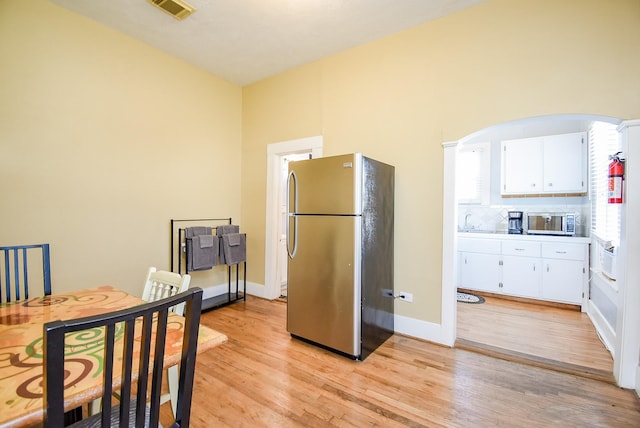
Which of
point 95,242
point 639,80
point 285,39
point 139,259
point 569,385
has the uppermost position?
point 285,39

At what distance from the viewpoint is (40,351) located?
102cm

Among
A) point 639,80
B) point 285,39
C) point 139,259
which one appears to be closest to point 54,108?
point 139,259

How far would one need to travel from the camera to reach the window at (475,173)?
4520mm

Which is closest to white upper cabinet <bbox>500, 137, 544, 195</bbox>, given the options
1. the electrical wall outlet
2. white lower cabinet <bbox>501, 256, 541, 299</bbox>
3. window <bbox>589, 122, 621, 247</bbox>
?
A: window <bbox>589, 122, 621, 247</bbox>

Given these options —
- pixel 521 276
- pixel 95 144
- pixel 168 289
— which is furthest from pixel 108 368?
pixel 521 276

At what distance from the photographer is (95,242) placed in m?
2.83

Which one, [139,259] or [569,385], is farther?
[139,259]

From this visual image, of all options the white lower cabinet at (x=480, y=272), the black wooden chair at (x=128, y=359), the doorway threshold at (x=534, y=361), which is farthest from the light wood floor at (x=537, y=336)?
the black wooden chair at (x=128, y=359)

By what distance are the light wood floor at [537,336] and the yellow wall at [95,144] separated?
11.3 ft

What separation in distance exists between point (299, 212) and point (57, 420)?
2112 millimetres

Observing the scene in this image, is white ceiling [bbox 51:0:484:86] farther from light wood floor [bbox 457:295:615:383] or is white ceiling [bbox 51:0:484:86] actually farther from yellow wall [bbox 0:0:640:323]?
light wood floor [bbox 457:295:615:383]

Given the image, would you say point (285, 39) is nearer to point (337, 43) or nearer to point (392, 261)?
point (337, 43)

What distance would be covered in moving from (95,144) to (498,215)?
17.1 ft

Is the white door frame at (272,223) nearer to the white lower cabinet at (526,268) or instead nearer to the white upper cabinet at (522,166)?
the white lower cabinet at (526,268)
